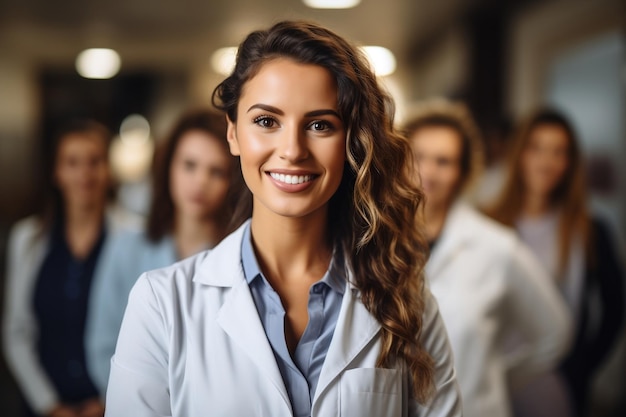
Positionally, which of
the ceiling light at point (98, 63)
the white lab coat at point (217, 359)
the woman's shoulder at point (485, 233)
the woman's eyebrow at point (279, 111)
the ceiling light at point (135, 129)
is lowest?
the white lab coat at point (217, 359)

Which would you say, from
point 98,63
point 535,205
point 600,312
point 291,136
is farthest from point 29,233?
point 98,63

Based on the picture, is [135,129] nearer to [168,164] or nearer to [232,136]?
[168,164]

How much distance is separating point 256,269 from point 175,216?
3.25 feet

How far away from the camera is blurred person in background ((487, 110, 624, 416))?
300cm

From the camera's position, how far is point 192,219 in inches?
83.9

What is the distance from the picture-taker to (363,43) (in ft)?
18.1

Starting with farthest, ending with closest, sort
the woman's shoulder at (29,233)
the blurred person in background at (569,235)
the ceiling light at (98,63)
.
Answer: the ceiling light at (98,63) < the blurred person in background at (569,235) < the woman's shoulder at (29,233)

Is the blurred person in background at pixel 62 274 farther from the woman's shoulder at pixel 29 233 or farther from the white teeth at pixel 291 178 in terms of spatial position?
the white teeth at pixel 291 178

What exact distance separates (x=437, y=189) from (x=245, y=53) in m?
1.39

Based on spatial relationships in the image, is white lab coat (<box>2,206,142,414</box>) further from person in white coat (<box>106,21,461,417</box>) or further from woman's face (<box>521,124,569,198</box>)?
woman's face (<box>521,124,569,198</box>)

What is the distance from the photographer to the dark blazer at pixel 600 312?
9.87ft

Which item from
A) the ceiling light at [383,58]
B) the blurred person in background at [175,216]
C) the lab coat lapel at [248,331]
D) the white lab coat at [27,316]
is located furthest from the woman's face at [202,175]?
the ceiling light at [383,58]

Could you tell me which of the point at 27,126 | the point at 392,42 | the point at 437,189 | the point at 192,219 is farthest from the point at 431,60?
the point at 192,219

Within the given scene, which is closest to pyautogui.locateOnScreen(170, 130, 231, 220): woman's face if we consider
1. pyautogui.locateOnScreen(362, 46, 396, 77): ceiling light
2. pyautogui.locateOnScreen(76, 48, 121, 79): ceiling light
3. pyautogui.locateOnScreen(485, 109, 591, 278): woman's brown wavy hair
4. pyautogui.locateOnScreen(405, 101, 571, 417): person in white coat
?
pyautogui.locateOnScreen(405, 101, 571, 417): person in white coat
